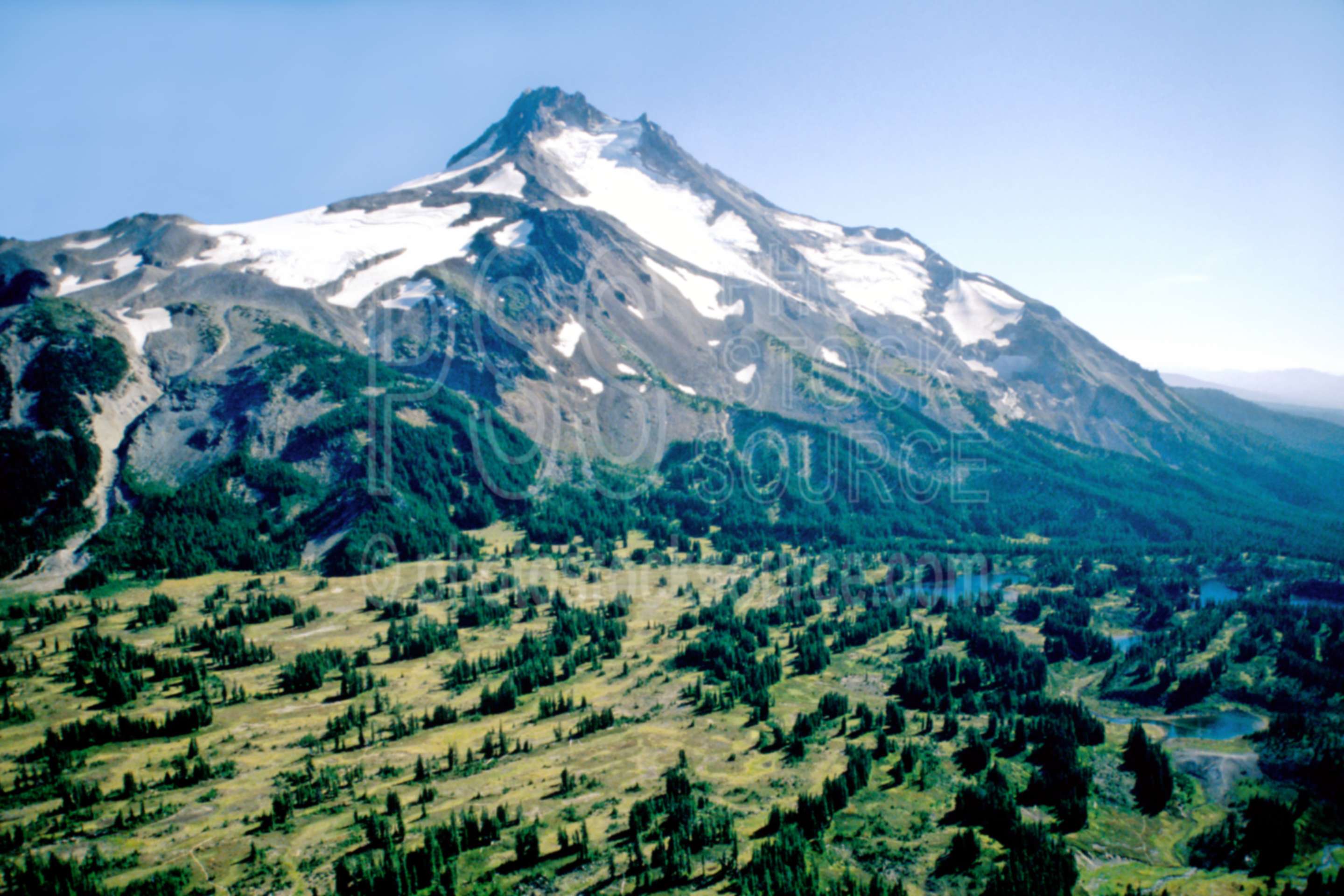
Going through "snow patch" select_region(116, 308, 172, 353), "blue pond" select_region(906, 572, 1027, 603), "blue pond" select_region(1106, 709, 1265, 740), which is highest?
"snow patch" select_region(116, 308, 172, 353)

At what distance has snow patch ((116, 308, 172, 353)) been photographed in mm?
189250

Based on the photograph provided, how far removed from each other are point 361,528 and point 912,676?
111 meters

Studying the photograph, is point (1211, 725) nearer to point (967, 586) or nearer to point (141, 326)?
point (967, 586)

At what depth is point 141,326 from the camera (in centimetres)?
19575

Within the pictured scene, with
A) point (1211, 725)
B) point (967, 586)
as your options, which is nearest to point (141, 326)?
point (967, 586)

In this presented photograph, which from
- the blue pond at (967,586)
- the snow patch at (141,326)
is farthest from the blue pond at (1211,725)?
the snow patch at (141,326)

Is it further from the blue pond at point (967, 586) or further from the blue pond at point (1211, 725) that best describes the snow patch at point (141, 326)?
the blue pond at point (1211, 725)

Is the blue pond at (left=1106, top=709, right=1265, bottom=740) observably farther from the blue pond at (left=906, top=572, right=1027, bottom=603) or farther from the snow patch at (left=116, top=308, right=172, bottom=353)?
the snow patch at (left=116, top=308, right=172, bottom=353)

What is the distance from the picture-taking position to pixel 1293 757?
8200cm

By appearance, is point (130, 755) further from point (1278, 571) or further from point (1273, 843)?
point (1278, 571)

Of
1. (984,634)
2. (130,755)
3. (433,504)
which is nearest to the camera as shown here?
(130,755)

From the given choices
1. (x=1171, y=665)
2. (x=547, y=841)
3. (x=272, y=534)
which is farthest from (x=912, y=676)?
(x=272, y=534)

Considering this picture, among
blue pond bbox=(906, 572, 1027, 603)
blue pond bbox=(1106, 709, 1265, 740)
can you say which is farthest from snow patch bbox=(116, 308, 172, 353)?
blue pond bbox=(1106, 709, 1265, 740)

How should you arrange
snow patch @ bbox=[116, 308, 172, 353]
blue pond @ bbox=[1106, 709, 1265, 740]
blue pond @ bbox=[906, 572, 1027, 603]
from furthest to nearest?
1. snow patch @ bbox=[116, 308, 172, 353]
2. blue pond @ bbox=[906, 572, 1027, 603]
3. blue pond @ bbox=[1106, 709, 1265, 740]
